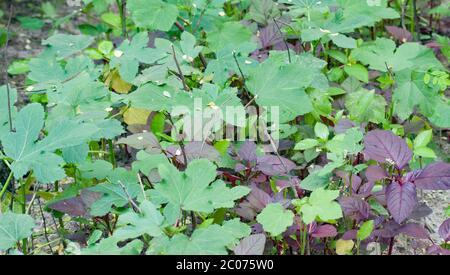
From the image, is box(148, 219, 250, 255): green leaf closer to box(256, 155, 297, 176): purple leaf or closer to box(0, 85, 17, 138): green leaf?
box(256, 155, 297, 176): purple leaf

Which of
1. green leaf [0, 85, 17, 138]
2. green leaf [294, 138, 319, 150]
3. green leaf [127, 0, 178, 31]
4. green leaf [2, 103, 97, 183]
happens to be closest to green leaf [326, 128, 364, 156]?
green leaf [294, 138, 319, 150]

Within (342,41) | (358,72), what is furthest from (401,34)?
(342,41)

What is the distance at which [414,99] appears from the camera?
2.22 meters

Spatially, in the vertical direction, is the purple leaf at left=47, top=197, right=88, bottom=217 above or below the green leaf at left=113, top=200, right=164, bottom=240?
below

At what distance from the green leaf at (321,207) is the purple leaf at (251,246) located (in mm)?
119

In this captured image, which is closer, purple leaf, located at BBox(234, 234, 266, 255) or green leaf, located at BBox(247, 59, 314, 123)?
purple leaf, located at BBox(234, 234, 266, 255)

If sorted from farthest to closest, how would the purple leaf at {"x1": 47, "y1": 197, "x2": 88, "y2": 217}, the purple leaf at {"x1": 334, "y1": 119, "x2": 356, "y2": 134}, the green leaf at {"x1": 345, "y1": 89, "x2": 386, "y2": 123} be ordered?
the green leaf at {"x1": 345, "y1": 89, "x2": 386, "y2": 123}
the purple leaf at {"x1": 334, "y1": 119, "x2": 356, "y2": 134}
the purple leaf at {"x1": 47, "y1": 197, "x2": 88, "y2": 217}

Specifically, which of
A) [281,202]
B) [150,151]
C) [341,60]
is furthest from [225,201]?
[341,60]

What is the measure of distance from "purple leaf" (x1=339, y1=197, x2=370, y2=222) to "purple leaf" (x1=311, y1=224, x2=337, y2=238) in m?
0.06

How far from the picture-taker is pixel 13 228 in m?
1.71

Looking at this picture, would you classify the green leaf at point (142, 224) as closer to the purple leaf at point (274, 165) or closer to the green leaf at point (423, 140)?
the purple leaf at point (274, 165)

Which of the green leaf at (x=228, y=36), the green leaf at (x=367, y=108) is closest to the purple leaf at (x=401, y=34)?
the green leaf at (x=367, y=108)

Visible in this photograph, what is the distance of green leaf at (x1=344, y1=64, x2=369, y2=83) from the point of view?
2.42 m

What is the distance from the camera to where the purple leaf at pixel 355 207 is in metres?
1.81
